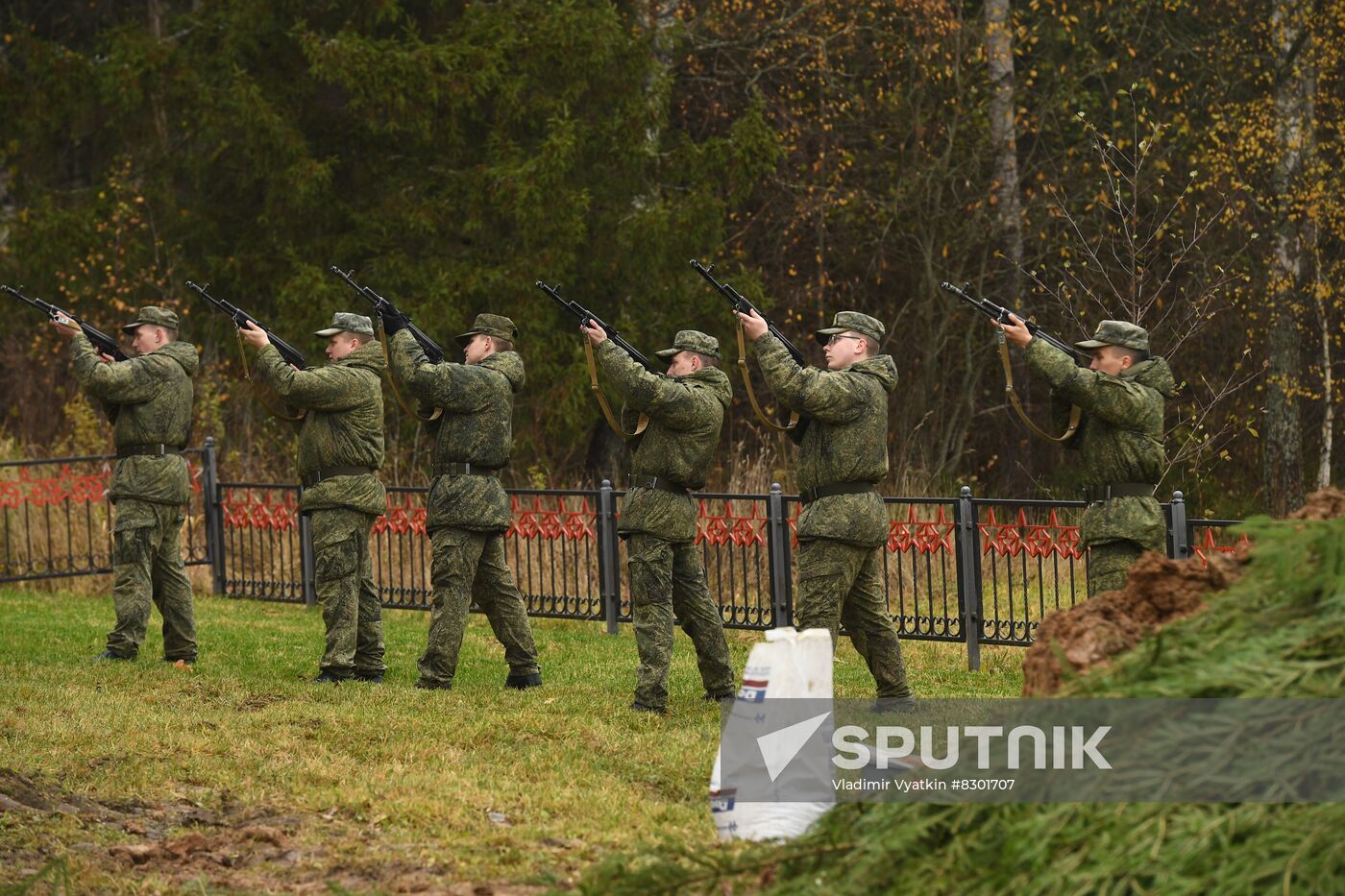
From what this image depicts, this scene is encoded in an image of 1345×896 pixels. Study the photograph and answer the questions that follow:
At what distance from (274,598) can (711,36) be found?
36.4ft

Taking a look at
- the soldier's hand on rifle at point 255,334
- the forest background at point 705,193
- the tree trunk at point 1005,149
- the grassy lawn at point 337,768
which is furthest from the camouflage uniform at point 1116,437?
the tree trunk at point 1005,149

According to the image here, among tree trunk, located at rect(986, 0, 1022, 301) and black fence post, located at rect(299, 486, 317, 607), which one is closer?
black fence post, located at rect(299, 486, 317, 607)

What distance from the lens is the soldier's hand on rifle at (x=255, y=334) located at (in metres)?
10.4

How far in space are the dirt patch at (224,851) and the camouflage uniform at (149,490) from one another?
3.52 meters

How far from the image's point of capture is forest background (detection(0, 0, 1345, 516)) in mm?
19906

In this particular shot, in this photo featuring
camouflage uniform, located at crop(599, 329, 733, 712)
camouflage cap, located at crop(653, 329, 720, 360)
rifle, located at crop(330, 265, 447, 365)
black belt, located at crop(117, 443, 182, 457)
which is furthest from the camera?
black belt, located at crop(117, 443, 182, 457)

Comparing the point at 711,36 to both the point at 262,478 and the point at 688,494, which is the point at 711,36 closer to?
the point at 262,478

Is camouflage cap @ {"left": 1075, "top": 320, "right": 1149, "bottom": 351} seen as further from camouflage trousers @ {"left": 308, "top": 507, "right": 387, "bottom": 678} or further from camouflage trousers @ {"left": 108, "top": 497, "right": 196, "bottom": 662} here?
camouflage trousers @ {"left": 108, "top": 497, "right": 196, "bottom": 662}

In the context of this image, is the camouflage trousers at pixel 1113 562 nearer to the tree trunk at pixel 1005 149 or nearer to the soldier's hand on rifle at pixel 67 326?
the soldier's hand on rifle at pixel 67 326

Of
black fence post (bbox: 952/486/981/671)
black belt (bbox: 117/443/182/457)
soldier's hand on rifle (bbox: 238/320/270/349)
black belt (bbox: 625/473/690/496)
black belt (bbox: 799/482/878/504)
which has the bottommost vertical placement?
black fence post (bbox: 952/486/981/671)

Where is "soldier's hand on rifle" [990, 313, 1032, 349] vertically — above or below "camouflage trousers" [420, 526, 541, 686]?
above

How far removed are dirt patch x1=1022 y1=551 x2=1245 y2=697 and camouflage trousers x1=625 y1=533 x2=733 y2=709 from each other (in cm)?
406

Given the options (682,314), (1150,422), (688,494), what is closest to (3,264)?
(682,314)

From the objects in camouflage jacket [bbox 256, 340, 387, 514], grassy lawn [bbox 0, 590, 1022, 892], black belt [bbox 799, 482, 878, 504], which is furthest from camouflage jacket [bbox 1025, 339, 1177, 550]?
camouflage jacket [bbox 256, 340, 387, 514]
